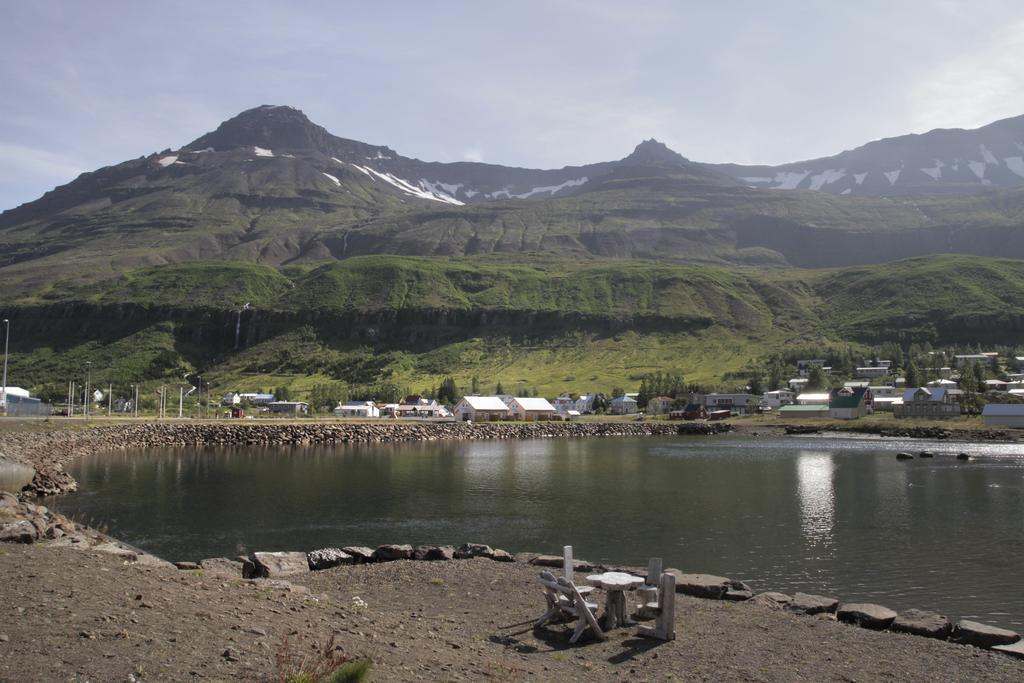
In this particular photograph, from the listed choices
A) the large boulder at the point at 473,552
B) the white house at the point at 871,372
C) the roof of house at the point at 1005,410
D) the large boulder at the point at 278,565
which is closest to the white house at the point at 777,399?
the white house at the point at 871,372

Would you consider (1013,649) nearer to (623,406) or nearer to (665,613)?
(665,613)

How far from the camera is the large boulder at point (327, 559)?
20672 millimetres

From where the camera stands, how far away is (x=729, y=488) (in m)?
43.9

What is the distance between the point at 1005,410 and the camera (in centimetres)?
9788

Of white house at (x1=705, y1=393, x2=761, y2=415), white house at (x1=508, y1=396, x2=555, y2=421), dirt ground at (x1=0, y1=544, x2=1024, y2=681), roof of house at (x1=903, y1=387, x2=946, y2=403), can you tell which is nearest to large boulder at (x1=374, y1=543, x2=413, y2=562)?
dirt ground at (x1=0, y1=544, x2=1024, y2=681)

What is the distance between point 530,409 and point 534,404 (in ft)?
6.00

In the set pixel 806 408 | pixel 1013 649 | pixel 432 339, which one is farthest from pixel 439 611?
pixel 432 339

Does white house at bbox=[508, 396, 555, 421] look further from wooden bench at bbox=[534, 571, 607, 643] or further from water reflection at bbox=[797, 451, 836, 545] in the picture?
wooden bench at bbox=[534, 571, 607, 643]

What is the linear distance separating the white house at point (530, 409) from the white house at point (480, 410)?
1.81 metres

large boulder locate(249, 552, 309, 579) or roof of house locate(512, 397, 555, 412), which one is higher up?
roof of house locate(512, 397, 555, 412)

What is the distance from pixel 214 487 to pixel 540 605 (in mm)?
31592

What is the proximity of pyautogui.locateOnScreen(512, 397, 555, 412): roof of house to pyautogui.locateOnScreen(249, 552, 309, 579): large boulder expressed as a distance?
4047 inches

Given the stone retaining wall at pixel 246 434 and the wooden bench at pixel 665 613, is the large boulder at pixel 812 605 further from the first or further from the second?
the stone retaining wall at pixel 246 434

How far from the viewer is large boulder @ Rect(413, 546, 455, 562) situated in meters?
21.9
